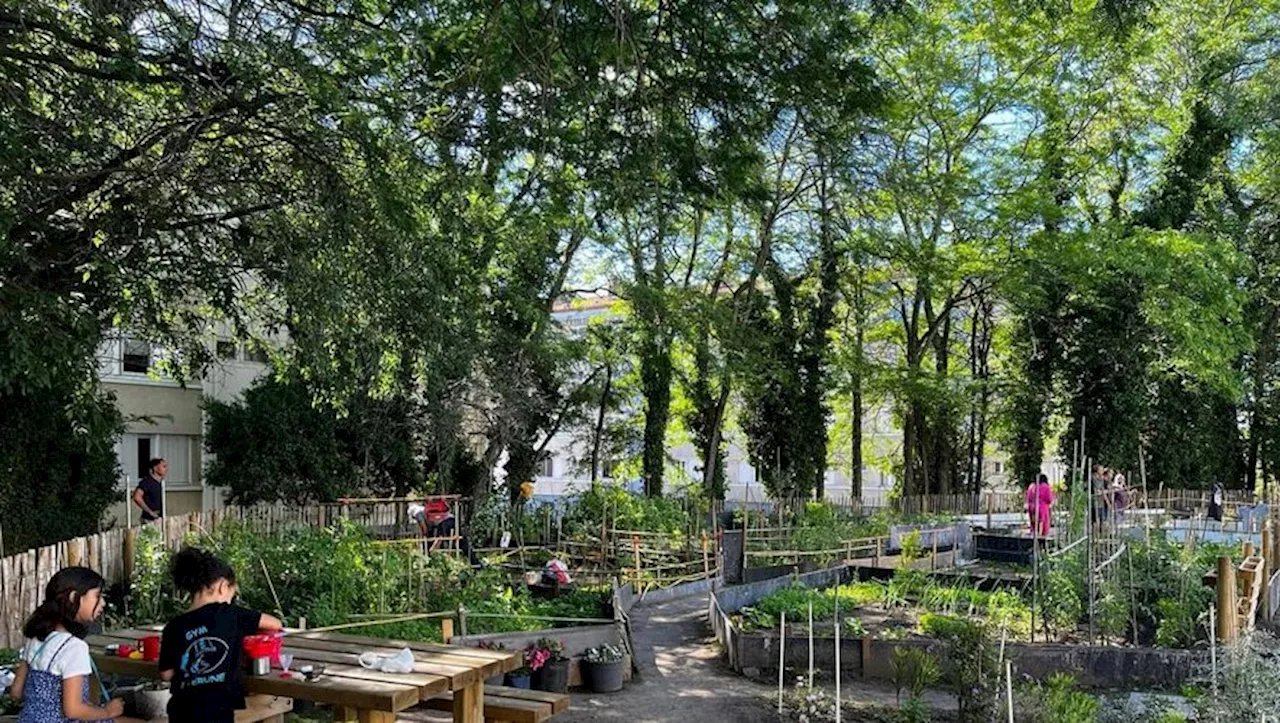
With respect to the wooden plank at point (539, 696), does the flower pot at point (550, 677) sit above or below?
below

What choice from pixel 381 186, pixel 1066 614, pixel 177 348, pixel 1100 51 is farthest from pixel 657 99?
pixel 1100 51

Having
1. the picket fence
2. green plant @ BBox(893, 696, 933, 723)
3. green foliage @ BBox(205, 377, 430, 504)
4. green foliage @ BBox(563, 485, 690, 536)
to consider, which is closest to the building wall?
green foliage @ BBox(205, 377, 430, 504)

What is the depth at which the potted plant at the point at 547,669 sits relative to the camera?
9.39m

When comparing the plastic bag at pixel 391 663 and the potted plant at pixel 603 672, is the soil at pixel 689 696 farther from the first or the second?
the plastic bag at pixel 391 663

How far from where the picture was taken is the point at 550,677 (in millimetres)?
9414

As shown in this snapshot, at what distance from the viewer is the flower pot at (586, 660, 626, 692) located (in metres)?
9.90

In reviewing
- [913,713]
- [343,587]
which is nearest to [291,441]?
[343,587]

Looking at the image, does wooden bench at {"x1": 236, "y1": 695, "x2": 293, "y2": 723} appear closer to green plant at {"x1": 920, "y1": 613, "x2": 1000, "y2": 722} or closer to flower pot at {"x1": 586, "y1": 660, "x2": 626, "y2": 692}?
flower pot at {"x1": 586, "y1": 660, "x2": 626, "y2": 692}

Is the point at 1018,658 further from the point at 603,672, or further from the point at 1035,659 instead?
the point at 603,672

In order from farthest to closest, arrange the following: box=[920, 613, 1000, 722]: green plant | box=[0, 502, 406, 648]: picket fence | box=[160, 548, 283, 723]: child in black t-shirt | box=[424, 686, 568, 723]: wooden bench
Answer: box=[0, 502, 406, 648]: picket fence
box=[920, 613, 1000, 722]: green plant
box=[424, 686, 568, 723]: wooden bench
box=[160, 548, 283, 723]: child in black t-shirt

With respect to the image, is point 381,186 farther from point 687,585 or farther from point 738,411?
point 738,411

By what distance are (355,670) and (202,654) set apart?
0.81 meters

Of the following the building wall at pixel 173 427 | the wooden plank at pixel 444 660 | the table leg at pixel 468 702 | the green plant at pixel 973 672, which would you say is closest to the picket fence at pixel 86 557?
the wooden plank at pixel 444 660

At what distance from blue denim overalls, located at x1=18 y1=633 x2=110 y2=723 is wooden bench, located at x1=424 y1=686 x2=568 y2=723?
211cm
